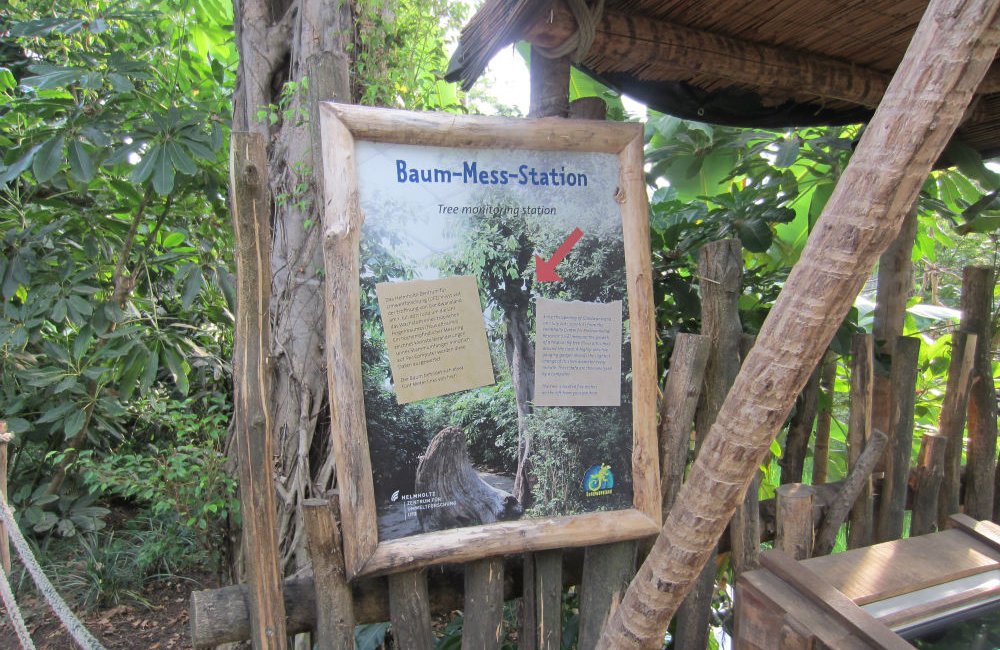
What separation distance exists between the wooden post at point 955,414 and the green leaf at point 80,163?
3329 millimetres

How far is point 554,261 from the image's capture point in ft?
5.81

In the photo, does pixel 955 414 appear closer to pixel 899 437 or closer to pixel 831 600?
pixel 899 437

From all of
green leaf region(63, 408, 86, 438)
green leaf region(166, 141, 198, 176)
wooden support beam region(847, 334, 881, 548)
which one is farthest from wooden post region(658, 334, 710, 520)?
green leaf region(63, 408, 86, 438)

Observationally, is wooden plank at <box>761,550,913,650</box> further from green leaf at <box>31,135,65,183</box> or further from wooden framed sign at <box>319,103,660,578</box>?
green leaf at <box>31,135,65,183</box>

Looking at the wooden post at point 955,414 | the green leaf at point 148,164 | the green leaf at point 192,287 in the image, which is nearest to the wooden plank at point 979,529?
the wooden post at point 955,414

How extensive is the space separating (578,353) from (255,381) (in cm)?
78

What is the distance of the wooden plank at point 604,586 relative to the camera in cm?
184

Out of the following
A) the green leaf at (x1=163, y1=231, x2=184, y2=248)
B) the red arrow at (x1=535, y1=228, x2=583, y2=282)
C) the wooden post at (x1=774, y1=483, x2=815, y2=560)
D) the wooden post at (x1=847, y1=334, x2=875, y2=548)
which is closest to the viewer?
the red arrow at (x1=535, y1=228, x2=583, y2=282)

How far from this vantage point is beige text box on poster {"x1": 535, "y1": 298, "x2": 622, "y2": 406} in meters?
1.77

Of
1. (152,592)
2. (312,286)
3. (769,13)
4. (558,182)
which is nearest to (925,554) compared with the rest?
(558,182)

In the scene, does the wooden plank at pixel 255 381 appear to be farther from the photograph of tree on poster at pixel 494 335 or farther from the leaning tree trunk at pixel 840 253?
the leaning tree trunk at pixel 840 253

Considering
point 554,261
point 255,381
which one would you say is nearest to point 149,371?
point 255,381

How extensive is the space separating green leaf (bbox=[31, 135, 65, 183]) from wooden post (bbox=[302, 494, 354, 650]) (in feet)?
6.23

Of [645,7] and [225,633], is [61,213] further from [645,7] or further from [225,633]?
[645,7]
